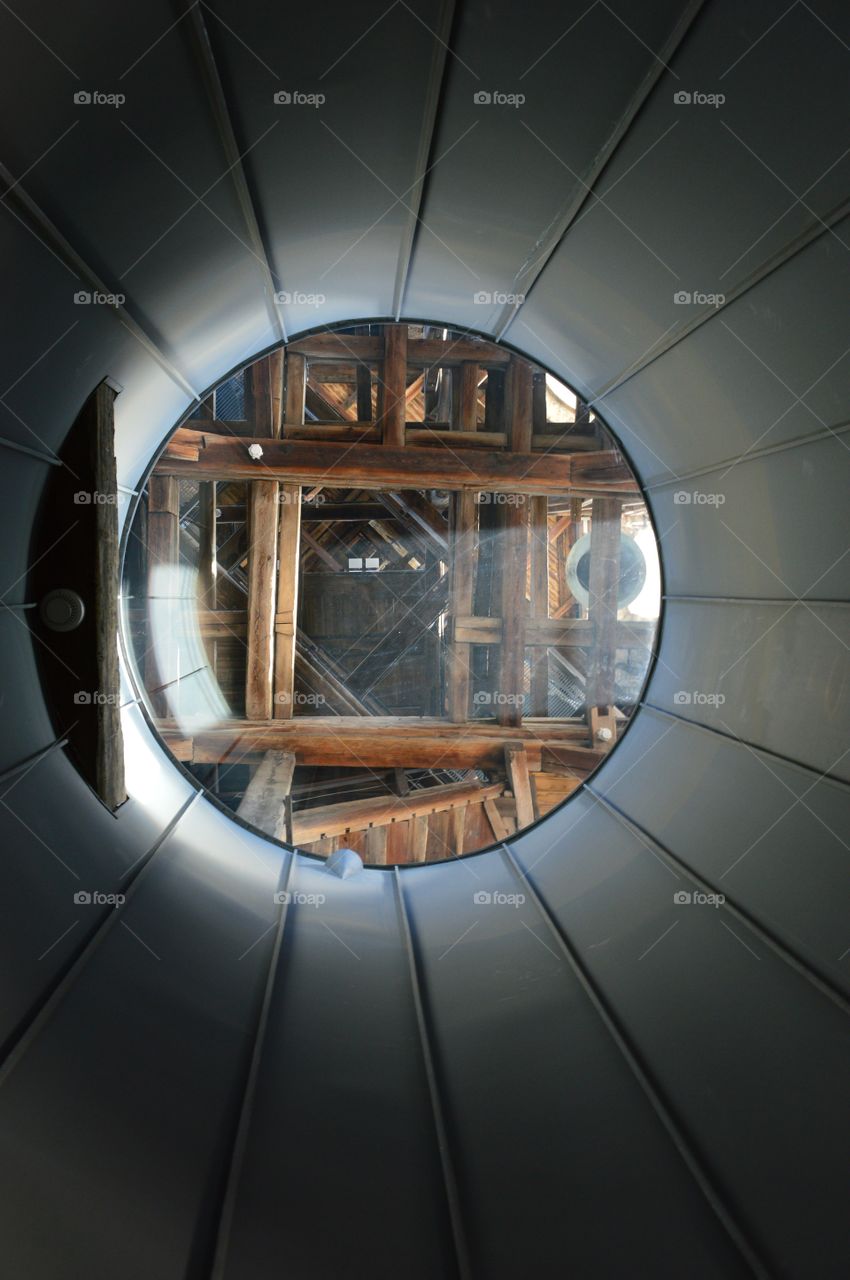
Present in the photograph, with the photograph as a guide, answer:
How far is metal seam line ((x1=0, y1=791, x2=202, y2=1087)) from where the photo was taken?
140 cm

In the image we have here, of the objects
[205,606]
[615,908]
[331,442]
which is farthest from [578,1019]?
[205,606]

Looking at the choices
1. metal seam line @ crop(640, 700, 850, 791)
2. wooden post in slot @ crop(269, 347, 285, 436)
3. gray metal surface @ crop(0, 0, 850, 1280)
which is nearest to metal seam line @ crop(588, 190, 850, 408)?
gray metal surface @ crop(0, 0, 850, 1280)

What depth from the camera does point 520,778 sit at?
245 inches

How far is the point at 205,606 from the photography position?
646cm

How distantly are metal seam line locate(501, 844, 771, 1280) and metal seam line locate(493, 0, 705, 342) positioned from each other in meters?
2.22

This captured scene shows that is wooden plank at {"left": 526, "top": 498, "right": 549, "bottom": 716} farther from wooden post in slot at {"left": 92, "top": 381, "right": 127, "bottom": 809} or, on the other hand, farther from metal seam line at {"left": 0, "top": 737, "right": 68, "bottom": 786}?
metal seam line at {"left": 0, "top": 737, "right": 68, "bottom": 786}

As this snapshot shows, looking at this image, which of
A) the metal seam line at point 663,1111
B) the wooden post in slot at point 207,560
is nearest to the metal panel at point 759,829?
the metal seam line at point 663,1111

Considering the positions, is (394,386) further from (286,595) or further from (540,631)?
(540,631)

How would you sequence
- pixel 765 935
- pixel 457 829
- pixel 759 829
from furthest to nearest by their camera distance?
1. pixel 457 829
2. pixel 759 829
3. pixel 765 935

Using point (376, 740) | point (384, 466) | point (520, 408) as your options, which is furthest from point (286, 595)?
point (520, 408)

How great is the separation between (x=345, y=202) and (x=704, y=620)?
1.93 m

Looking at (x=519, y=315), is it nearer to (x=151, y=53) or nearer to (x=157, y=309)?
(x=157, y=309)

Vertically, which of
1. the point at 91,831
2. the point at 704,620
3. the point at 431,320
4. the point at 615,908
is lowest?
the point at 615,908

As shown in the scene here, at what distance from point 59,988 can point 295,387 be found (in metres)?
5.03
